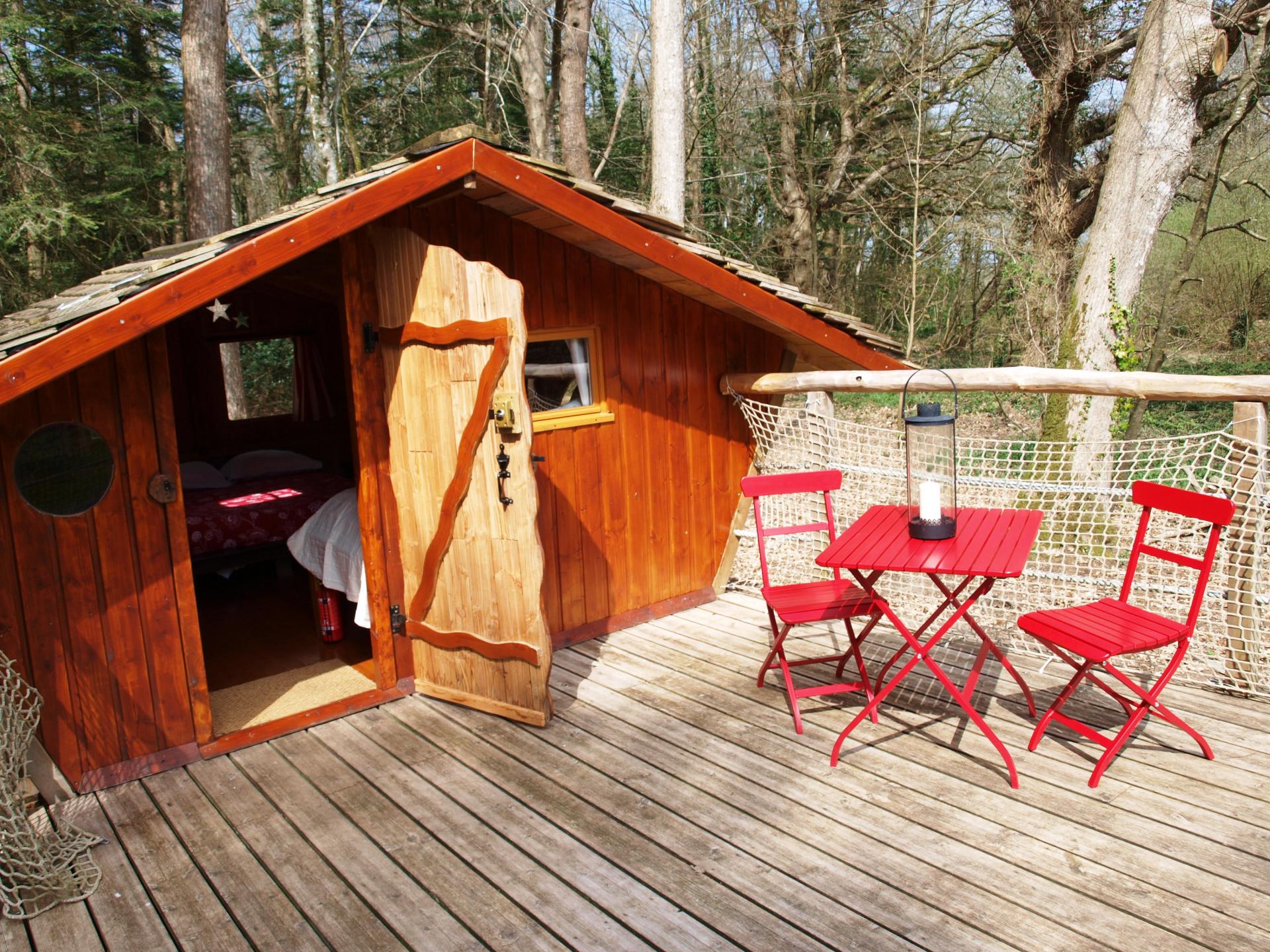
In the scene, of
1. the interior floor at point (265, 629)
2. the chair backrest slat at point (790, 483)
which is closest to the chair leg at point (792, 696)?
the chair backrest slat at point (790, 483)

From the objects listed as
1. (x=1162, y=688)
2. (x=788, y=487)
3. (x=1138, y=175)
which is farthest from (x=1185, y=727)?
(x=1138, y=175)

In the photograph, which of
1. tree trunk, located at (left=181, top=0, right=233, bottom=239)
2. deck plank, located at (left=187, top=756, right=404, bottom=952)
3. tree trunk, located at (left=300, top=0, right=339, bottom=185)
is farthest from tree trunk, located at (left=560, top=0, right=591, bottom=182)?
deck plank, located at (left=187, top=756, right=404, bottom=952)

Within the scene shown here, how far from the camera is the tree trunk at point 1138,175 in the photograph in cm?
795

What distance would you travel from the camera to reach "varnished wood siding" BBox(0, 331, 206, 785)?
131 inches

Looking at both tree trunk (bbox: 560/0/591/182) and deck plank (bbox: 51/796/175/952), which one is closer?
deck plank (bbox: 51/796/175/952)

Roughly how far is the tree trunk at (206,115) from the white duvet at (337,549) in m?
5.83

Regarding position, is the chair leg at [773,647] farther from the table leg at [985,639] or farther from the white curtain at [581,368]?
the white curtain at [581,368]

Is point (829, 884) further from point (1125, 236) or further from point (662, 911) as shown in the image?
point (1125, 236)

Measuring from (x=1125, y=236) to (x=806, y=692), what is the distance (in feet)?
22.2

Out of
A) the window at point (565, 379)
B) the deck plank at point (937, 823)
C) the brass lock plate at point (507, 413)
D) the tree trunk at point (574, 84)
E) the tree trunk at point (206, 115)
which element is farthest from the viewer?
the tree trunk at point (574, 84)

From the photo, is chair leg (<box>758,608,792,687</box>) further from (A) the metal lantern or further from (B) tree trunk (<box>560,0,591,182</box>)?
(B) tree trunk (<box>560,0,591,182</box>)

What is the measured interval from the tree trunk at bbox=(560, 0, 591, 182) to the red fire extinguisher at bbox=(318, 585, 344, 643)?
647cm

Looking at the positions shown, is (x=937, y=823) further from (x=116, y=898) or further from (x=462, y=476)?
(x=116, y=898)

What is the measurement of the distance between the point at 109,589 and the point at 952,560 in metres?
3.21
